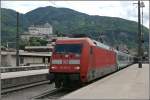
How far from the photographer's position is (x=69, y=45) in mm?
21125

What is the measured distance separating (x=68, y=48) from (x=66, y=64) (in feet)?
3.34

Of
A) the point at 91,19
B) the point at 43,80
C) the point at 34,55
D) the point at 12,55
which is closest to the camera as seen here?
the point at 43,80

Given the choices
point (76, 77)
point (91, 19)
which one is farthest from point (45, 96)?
point (91, 19)

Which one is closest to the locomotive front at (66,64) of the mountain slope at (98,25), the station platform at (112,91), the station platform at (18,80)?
the station platform at (112,91)

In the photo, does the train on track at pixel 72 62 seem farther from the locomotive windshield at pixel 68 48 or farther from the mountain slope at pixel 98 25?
the mountain slope at pixel 98 25

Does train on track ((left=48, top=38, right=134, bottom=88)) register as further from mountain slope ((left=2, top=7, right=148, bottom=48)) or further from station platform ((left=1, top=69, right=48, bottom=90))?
mountain slope ((left=2, top=7, right=148, bottom=48))

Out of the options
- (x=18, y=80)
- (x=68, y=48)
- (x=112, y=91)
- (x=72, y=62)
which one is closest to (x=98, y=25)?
(x=18, y=80)

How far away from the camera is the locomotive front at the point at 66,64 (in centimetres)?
2017

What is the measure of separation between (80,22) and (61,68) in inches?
5837

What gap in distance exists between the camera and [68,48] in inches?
829

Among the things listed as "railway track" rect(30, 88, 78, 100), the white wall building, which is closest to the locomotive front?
"railway track" rect(30, 88, 78, 100)

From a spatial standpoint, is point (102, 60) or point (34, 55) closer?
point (102, 60)

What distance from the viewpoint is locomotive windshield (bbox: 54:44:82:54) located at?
821 inches

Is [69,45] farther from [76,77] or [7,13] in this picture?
[7,13]
